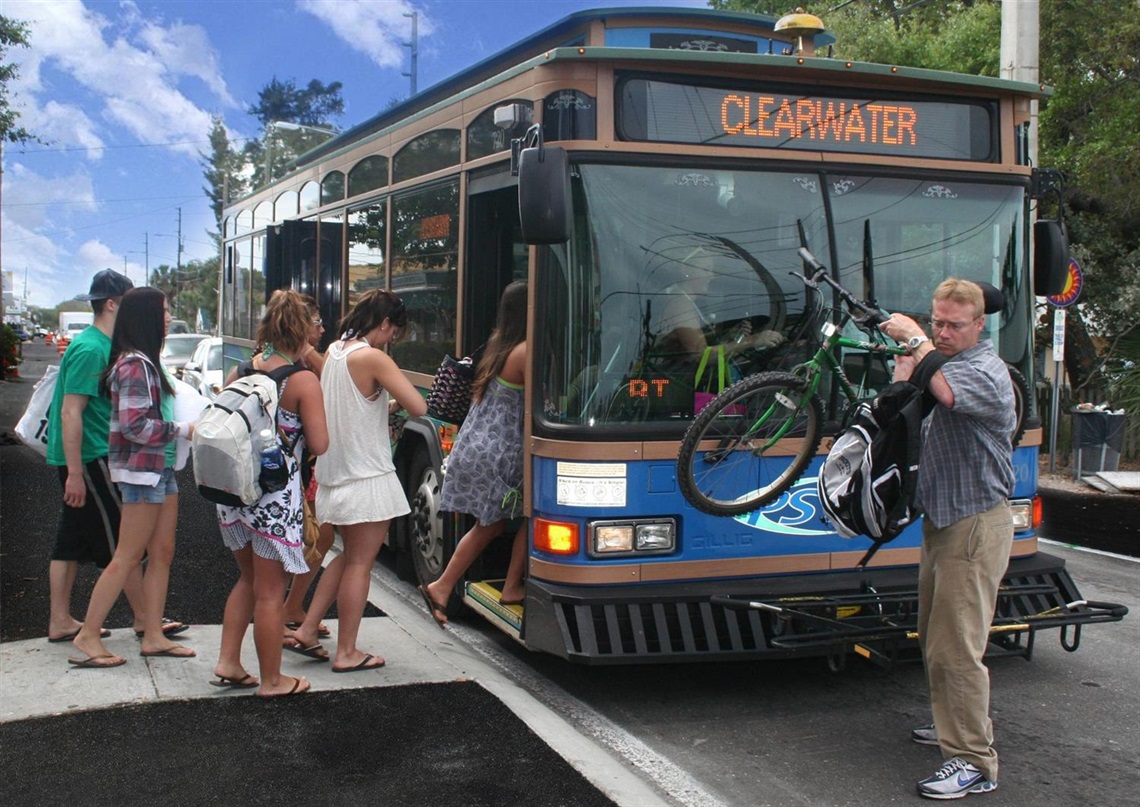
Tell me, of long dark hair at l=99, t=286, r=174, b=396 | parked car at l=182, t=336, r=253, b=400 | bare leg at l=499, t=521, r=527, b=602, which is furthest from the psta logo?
parked car at l=182, t=336, r=253, b=400

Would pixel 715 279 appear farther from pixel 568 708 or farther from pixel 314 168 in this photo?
pixel 314 168

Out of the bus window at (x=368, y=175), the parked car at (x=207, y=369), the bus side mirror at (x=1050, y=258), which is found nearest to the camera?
the bus side mirror at (x=1050, y=258)

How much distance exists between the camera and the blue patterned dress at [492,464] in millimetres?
5777

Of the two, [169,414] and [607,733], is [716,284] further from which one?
[169,414]

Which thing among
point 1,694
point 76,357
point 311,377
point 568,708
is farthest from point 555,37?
point 1,694

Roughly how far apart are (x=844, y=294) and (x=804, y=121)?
0.98 meters

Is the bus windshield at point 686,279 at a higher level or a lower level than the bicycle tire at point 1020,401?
higher

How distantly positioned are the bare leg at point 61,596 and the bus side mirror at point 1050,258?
516 centimetres

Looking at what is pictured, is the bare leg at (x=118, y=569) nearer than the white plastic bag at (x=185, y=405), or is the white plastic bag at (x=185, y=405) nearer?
the bare leg at (x=118, y=569)

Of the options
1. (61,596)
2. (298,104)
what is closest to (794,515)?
(61,596)

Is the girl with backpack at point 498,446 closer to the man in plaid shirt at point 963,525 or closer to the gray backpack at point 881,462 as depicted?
the gray backpack at point 881,462

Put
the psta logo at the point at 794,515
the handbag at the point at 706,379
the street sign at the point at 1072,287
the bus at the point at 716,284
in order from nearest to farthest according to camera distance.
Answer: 1. the bus at the point at 716,284
2. the handbag at the point at 706,379
3. the psta logo at the point at 794,515
4. the street sign at the point at 1072,287

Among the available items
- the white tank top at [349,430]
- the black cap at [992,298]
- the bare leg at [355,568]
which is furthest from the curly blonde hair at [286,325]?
the black cap at [992,298]

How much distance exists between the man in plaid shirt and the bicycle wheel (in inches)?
30.5
